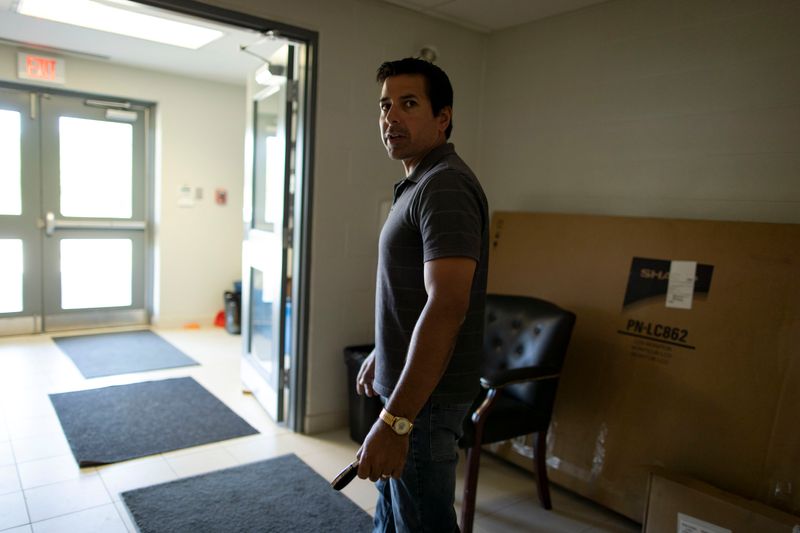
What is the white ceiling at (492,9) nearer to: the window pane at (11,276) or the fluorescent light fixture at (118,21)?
the fluorescent light fixture at (118,21)

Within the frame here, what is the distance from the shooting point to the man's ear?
1.46 meters

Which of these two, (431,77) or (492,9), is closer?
(431,77)

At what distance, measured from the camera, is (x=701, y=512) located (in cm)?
204

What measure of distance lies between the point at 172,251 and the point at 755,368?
4.97 m

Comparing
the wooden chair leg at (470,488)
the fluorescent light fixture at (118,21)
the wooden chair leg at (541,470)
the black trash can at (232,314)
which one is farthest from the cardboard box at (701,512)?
the black trash can at (232,314)

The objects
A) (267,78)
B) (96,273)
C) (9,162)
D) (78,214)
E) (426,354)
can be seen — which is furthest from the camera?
(96,273)

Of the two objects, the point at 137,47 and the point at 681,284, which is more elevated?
the point at 137,47

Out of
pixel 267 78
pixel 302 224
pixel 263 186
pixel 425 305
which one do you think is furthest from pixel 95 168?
pixel 425 305

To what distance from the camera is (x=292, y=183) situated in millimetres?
3109

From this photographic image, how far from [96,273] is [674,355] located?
16.7 ft

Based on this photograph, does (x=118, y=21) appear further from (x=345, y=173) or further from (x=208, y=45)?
(x=345, y=173)

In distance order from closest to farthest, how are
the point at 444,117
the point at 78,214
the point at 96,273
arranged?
the point at 444,117 → the point at 78,214 → the point at 96,273


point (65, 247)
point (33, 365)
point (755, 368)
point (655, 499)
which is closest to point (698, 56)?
point (755, 368)

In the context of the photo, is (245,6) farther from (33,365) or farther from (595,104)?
(33,365)
